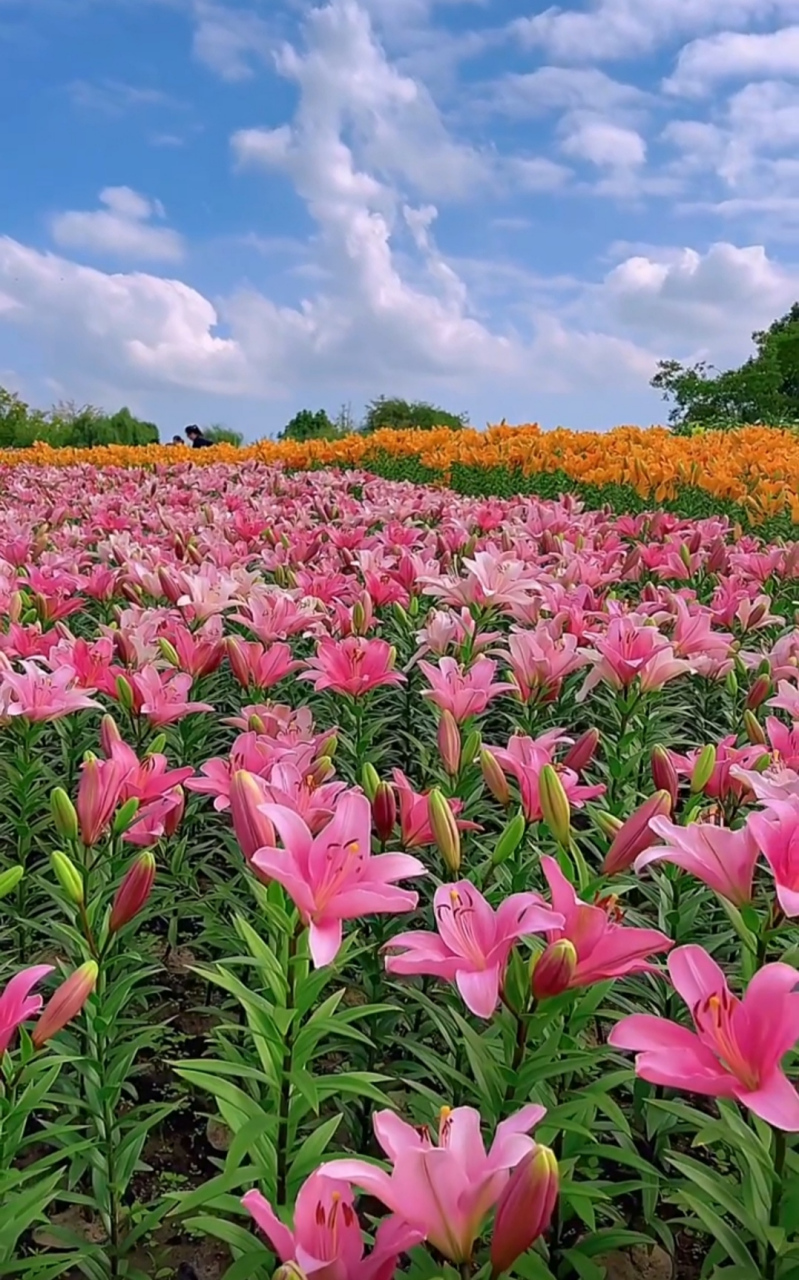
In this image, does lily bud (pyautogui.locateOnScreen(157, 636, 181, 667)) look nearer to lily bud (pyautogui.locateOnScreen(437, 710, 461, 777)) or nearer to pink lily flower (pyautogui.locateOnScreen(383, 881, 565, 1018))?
lily bud (pyautogui.locateOnScreen(437, 710, 461, 777))

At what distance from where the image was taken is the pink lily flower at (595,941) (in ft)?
3.42

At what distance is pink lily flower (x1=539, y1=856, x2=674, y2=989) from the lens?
1043 millimetres

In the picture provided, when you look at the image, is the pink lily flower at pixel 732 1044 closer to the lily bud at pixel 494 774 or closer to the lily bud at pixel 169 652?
the lily bud at pixel 494 774

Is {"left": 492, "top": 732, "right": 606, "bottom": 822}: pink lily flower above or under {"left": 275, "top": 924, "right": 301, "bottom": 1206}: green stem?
above

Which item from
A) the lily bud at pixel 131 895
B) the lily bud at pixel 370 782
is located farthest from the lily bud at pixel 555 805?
the lily bud at pixel 131 895

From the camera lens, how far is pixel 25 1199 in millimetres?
1047

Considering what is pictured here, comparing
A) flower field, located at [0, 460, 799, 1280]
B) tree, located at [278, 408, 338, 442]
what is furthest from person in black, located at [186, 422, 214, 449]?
flower field, located at [0, 460, 799, 1280]

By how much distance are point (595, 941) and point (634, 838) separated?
30 centimetres

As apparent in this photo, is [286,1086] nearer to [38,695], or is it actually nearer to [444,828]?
[444,828]

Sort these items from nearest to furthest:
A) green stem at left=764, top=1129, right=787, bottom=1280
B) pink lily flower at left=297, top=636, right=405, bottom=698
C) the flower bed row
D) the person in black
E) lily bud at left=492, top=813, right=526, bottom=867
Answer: green stem at left=764, top=1129, right=787, bottom=1280
lily bud at left=492, top=813, right=526, bottom=867
pink lily flower at left=297, top=636, right=405, bottom=698
the flower bed row
the person in black

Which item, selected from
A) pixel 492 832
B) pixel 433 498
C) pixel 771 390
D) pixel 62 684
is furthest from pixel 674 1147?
pixel 771 390

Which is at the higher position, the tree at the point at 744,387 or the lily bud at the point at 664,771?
the tree at the point at 744,387

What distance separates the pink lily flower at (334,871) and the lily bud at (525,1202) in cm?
29

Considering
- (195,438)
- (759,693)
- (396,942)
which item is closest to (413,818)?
(396,942)
